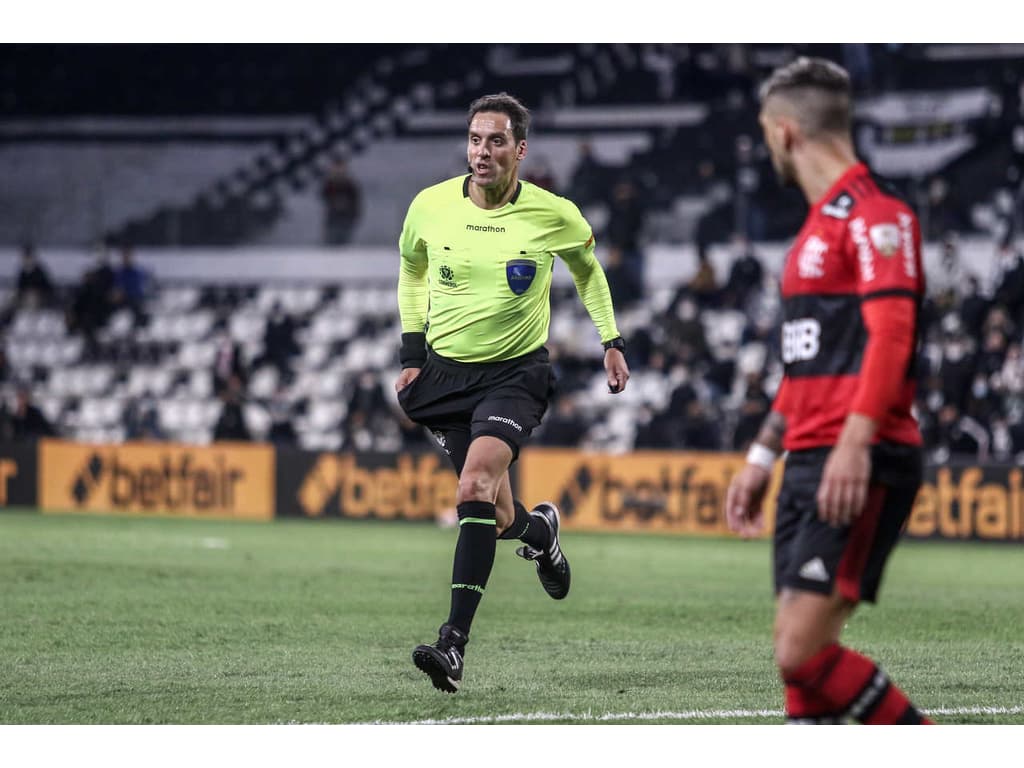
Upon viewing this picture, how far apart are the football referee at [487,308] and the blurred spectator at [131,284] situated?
18.0 metres

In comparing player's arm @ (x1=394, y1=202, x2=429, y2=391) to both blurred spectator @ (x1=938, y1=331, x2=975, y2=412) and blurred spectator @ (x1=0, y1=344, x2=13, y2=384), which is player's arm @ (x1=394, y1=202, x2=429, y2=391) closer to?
blurred spectator @ (x1=938, y1=331, x2=975, y2=412)

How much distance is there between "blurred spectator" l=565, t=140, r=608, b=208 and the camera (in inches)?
910

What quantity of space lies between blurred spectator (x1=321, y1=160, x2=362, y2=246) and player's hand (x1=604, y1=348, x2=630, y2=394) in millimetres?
16748

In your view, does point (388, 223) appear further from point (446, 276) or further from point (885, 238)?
point (885, 238)

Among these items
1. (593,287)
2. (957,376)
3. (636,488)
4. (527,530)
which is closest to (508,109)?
(593,287)

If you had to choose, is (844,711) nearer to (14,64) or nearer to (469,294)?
(469,294)

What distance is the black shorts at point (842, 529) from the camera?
443 centimetres

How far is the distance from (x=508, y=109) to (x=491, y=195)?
1.37 feet

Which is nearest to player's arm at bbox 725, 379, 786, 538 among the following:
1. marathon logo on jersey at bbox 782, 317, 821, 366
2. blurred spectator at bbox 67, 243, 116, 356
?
marathon logo on jersey at bbox 782, 317, 821, 366

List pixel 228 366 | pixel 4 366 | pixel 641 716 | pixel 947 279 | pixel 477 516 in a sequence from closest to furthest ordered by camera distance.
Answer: pixel 641 716 < pixel 477 516 < pixel 947 279 < pixel 228 366 < pixel 4 366

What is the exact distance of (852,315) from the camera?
4512 mm

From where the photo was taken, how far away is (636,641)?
8555mm

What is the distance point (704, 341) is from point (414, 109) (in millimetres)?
9098

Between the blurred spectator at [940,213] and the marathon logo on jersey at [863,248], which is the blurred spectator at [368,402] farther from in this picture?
the marathon logo on jersey at [863,248]
